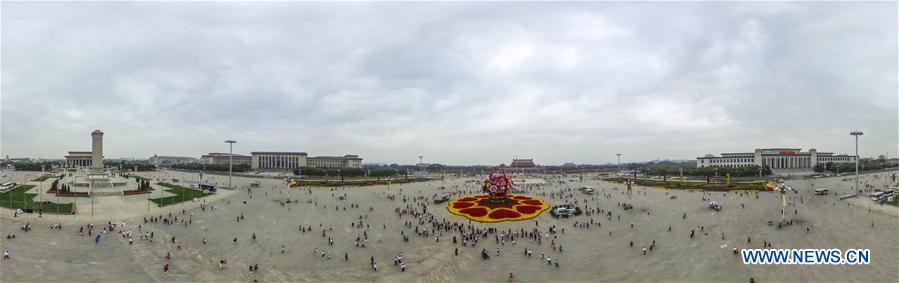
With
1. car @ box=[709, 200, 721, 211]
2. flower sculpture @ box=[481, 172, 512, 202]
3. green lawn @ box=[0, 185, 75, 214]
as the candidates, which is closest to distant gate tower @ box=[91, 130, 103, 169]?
green lawn @ box=[0, 185, 75, 214]

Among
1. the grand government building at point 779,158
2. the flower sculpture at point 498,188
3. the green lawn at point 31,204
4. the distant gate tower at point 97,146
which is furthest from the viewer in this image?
the grand government building at point 779,158

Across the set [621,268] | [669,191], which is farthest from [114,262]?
[669,191]

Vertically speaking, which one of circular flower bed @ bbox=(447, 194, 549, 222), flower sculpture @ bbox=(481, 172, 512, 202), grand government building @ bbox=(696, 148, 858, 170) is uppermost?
grand government building @ bbox=(696, 148, 858, 170)

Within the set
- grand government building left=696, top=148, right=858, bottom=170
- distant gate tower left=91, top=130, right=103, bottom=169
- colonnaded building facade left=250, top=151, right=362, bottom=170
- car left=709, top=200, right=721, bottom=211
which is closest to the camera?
car left=709, top=200, right=721, bottom=211

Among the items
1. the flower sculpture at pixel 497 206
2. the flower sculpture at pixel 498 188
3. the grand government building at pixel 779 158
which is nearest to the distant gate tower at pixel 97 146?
the flower sculpture at pixel 497 206

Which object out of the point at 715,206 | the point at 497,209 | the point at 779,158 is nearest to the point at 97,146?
the point at 497,209

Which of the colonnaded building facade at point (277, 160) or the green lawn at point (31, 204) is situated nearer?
the green lawn at point (31, 204)

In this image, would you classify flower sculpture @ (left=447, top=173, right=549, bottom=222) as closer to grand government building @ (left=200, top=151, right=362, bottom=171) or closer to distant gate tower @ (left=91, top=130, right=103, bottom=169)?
distant gate tower @ (left=91, top=130, right=103, bottom=169)

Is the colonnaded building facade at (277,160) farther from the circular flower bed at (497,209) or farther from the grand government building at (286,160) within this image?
the circular flower bed at (497,209)

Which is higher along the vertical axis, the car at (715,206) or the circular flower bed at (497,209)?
the car at (715,206)
